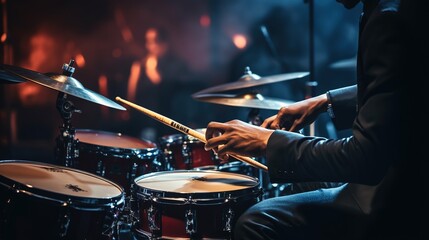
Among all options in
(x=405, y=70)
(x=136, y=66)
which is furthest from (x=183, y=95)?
(x=405, y=70)

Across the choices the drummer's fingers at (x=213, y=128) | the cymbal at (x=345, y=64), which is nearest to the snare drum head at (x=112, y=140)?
the drummer's fingers at (x=213, y=128)

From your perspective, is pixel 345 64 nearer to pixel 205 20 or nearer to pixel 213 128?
pixel 205 20

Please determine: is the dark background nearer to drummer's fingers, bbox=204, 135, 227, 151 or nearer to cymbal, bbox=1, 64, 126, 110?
cymbal, bbox=1, 64, 126, 110

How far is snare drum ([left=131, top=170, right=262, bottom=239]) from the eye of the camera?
6.31 ft

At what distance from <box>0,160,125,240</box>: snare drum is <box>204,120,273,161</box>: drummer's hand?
1.83 ft

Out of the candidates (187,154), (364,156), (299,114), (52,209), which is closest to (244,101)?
(187,154)

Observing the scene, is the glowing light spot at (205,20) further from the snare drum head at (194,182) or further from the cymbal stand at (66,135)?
the snare drum head at (194,182)

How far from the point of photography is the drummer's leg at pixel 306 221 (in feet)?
5.19

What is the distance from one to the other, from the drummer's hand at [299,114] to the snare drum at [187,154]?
44.1 inches

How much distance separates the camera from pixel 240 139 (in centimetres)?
173

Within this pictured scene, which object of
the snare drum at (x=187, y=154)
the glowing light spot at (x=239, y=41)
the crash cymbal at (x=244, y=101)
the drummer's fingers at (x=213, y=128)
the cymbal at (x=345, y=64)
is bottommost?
the snare drum at (x=187, y=154)

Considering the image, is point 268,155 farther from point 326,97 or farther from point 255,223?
point 326,97

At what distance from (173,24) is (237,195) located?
9.29 feet

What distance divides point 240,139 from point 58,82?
1.20 m
